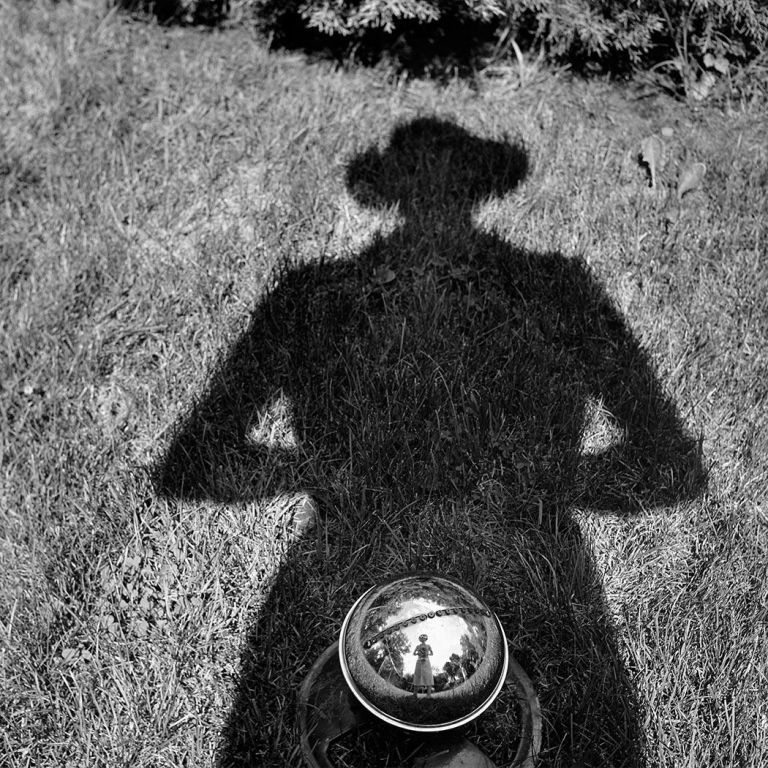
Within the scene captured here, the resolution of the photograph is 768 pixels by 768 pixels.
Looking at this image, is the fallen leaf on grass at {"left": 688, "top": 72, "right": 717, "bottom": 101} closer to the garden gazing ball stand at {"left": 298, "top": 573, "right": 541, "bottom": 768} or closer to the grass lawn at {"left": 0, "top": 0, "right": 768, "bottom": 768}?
the grass lawn at {"left": 0, "top": 0, "right": 768, "bottom": 768}

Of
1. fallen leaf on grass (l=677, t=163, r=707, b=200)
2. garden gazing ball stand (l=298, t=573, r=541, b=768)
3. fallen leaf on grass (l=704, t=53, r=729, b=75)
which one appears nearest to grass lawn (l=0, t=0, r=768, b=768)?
fallen leaf on grass (l=677, t=163, r=707, b=200)

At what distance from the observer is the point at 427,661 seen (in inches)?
77.8

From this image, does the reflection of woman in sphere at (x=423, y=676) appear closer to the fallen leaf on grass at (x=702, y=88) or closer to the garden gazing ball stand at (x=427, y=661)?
the garden gazing ball stand at (x=427, y=661)

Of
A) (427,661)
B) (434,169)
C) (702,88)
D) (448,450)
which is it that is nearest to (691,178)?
(702,88)

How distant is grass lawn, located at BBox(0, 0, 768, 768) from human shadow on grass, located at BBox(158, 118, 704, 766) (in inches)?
0.5

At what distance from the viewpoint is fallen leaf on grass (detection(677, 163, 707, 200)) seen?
4031mm

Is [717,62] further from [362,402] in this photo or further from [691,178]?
[362,402]

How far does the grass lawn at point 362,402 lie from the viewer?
8.06 feet

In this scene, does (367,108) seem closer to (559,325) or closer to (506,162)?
(506,162)

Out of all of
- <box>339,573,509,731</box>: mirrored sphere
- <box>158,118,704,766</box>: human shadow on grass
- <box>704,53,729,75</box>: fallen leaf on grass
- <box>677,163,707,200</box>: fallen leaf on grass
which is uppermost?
<box>704,53,729,75</box>: fallen leaf on grass

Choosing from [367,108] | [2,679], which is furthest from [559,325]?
[2,679]

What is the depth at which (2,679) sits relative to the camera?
2443 mm

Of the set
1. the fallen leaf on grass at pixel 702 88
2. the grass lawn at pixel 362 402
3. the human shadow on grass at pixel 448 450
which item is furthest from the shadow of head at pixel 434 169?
the fallen leaf on grass at pixel 702 88

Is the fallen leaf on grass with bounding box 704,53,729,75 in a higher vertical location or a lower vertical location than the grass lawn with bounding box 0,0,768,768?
higher
